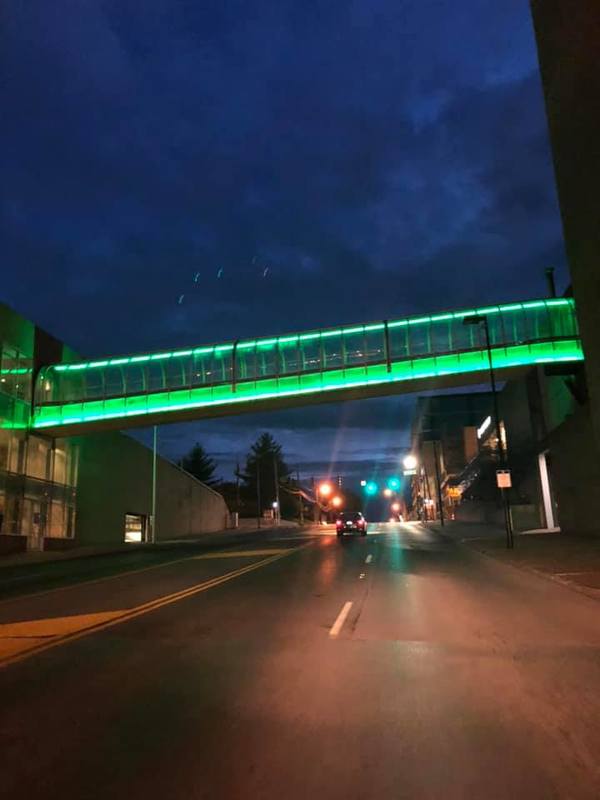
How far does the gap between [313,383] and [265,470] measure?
9725 cm

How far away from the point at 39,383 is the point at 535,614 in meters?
38.3

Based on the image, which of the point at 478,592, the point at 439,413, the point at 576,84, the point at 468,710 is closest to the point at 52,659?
the point at 468,710

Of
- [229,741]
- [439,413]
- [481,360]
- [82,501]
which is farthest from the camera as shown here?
[439,413]

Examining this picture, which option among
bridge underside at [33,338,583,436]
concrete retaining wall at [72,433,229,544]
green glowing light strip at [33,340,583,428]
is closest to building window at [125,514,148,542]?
concrete retaining wall at [72,433,229,544]

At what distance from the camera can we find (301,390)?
4403 cm

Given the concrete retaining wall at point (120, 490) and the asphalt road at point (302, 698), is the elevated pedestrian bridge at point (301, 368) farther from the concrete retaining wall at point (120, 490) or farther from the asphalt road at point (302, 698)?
the asphalt road at point (302, 698)

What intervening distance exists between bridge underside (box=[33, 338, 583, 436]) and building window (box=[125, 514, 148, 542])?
40.9ft

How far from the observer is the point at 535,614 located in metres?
11.7

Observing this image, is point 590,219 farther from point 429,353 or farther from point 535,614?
point 429,353

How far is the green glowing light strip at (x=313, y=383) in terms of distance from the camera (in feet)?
139

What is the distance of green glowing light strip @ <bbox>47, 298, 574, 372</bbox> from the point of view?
43.4 meters

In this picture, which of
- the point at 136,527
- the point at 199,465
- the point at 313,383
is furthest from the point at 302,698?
the point at 199,465

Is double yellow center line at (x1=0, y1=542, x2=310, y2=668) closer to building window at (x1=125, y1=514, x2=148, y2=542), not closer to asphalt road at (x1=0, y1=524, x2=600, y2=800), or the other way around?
asphalt road at (x1=0, y1=524, x2=600, y2=800)

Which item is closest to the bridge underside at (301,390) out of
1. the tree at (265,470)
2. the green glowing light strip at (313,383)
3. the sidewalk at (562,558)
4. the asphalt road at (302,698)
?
the green glowing light strip at (313,383)
